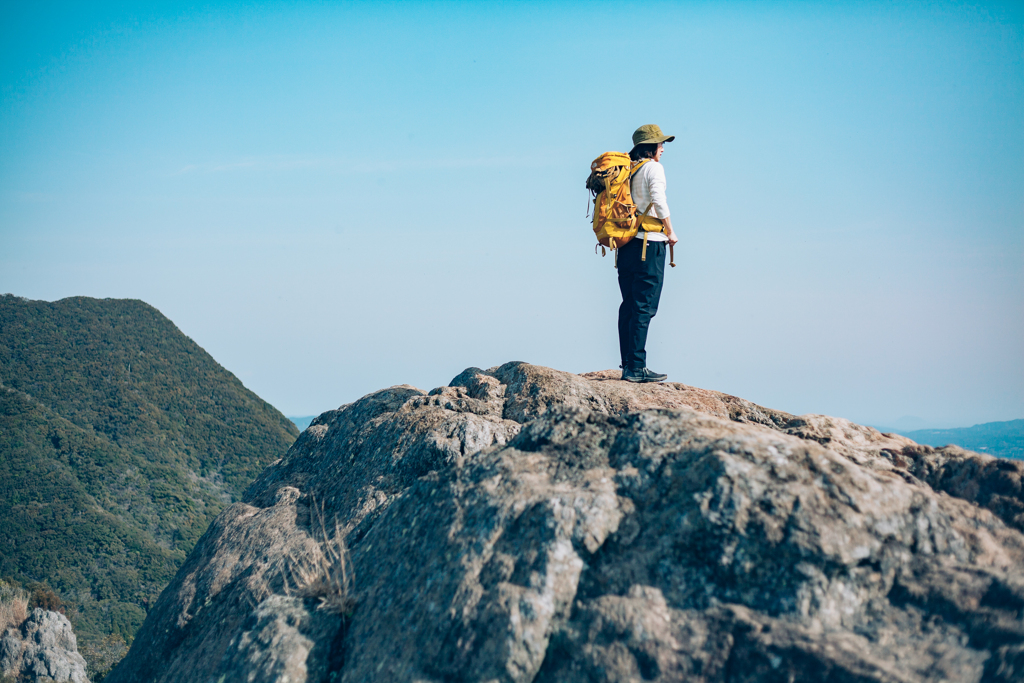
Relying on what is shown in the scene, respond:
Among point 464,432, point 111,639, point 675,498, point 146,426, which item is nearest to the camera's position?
point 675,498

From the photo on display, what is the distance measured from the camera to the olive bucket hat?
30.0 ft

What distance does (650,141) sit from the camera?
360 inches

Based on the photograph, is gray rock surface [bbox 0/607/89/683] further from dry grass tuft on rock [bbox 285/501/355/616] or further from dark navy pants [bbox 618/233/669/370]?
dark navy pants [bbox 618/233/669/370]

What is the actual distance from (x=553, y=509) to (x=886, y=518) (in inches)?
87.1

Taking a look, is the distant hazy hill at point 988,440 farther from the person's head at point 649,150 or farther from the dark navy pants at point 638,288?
the person's head at point 649,150

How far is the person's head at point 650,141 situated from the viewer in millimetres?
9160

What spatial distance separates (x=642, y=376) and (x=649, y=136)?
3.28m

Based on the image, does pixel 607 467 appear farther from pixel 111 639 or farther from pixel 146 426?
pixel 146 426

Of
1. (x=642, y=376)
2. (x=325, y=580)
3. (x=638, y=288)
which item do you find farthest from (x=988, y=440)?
(x=325, y=580)

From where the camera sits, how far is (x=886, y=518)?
4.49 meters

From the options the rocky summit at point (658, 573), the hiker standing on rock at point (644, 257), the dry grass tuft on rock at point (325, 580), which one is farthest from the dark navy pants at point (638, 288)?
the dry grass tuft on rock at point (325, 580)

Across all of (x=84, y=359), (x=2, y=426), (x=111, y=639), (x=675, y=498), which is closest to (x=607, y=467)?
(x=675, y=498)

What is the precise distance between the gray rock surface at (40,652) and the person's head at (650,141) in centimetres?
3138

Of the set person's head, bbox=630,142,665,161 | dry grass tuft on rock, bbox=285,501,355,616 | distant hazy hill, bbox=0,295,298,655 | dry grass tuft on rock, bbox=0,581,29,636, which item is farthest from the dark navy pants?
distant hazy hill, bbox=0,295,298,655
